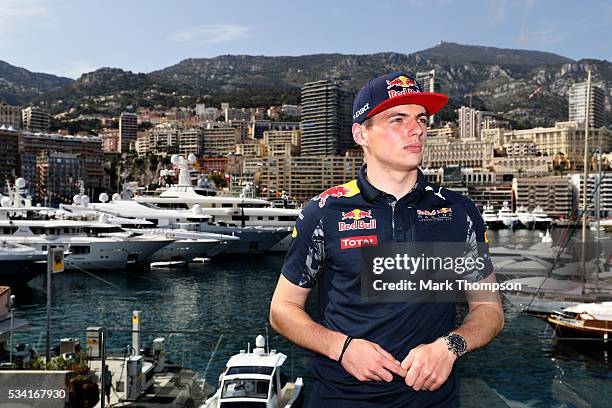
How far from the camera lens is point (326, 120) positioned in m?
134

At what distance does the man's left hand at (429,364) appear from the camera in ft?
5.67

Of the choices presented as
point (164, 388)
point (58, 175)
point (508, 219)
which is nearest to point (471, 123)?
point (508, 219)

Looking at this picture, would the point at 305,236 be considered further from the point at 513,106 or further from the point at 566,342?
the point at 513,106

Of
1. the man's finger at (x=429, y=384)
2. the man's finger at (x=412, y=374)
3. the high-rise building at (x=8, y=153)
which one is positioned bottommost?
the man's finger at (x=429, y=384)

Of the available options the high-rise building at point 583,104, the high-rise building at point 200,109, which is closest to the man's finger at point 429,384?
the high-rise building at point 583,104

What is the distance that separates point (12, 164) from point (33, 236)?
76400 mm

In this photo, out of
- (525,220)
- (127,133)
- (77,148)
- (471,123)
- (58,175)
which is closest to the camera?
(525,220)

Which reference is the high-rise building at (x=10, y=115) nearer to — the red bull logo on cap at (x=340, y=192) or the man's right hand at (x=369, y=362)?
the red bull logo on cap at (x=340, y=192)

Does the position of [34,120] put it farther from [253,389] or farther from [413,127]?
[413,127]

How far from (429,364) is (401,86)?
76 centimetres

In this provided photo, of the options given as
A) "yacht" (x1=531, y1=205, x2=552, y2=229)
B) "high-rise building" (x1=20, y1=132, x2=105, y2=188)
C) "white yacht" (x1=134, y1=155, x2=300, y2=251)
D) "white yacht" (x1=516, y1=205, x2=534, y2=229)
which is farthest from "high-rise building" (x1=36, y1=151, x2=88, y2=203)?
"yacht" (x1=531, y1=205, x2=552, y2=229)

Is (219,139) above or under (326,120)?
under

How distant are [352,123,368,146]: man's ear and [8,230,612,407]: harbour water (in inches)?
20.2

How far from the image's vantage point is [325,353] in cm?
181
